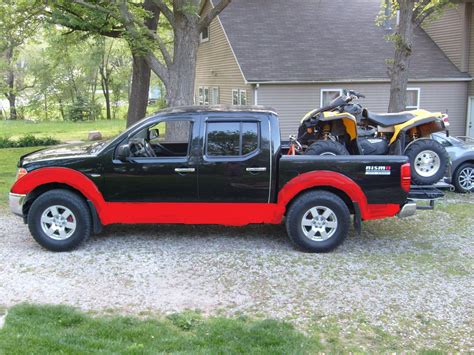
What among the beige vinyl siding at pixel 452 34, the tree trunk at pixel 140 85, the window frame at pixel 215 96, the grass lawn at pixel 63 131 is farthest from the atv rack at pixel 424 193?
the grass lawn at pixel 63 131

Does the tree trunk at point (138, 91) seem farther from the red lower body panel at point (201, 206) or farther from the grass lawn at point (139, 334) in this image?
the grass lawn at point (139, 334)

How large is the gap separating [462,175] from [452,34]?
1081cm

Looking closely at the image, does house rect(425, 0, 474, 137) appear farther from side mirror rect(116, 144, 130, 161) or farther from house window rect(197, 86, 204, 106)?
side mirror rect(116, 144, 130, 161)

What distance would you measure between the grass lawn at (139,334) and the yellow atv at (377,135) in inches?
123

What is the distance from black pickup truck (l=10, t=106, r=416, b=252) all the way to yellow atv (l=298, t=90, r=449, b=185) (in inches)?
23.1

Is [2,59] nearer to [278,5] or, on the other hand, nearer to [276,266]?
[278,5]

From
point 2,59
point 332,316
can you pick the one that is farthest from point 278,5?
point 2,59

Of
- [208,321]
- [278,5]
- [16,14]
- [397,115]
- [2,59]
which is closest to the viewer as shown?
[208,321]

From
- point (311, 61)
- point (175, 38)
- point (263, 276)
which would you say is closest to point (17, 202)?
point (263, 276)

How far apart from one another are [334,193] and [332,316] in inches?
87.2

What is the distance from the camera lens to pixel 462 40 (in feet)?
63.1

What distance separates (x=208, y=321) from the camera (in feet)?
15.3

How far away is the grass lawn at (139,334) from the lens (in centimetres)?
407

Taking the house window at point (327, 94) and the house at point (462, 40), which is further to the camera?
the house at point (462, 40)
